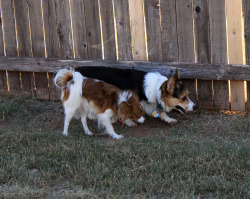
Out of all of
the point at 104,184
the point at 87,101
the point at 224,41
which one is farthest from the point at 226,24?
the point at 104,184

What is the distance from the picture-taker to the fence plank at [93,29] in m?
7.62

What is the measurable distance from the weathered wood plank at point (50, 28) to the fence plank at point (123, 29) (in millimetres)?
1226

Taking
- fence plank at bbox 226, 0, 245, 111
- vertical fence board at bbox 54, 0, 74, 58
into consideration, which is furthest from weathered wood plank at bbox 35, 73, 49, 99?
fence plank at bbox 226, 0, 245, 111

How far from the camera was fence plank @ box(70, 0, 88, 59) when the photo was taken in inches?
305

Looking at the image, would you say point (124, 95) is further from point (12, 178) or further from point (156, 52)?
point (12, 178)

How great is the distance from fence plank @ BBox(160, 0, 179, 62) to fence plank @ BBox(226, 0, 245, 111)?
0.85 m

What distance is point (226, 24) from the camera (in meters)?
6.70

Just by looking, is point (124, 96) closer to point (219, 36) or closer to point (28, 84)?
point (219, 36)

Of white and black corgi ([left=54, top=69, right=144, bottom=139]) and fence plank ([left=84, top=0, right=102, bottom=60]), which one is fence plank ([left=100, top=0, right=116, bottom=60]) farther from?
white and black corgi ([left=54, top=69, right=144, bottom=139])

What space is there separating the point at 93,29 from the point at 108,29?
0.29 metres

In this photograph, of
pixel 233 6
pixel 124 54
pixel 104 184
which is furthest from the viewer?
pixel 124 54

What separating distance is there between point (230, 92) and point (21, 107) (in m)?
3.67

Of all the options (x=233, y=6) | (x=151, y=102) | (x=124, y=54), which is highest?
(x=233, y=6)

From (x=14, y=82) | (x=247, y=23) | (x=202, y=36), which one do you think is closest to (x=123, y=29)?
(x=202, y=36)
